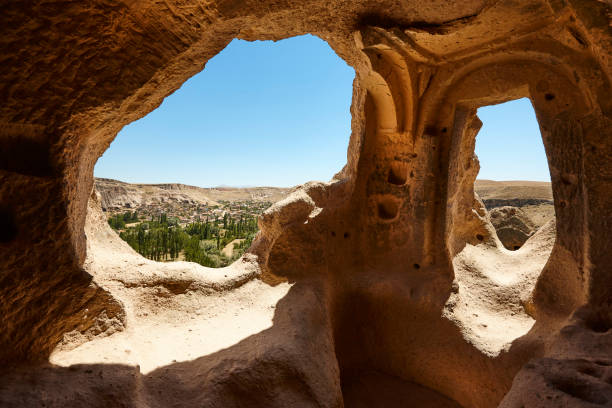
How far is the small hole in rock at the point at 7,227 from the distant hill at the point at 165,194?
10.00 m

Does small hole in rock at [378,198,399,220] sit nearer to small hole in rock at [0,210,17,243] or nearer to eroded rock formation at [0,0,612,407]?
eroded rock formation at [0,0,612,407]

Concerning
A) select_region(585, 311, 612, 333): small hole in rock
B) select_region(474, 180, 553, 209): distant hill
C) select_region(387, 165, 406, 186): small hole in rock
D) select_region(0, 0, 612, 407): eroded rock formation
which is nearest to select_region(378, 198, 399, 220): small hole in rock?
select_region(0, 0, 612, 407): eroded rock formation

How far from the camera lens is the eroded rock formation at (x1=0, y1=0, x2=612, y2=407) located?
216 cm

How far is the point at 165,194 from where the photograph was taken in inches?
1166

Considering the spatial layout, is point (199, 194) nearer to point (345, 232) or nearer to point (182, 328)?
point (345, 232)

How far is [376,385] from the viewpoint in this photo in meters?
4.63

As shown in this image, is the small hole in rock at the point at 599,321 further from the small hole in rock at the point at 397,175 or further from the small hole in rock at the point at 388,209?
the small hole in rock at the point at 397,175

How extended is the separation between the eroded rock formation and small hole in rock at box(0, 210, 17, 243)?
0.01 metres

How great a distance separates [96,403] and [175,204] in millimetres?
28722

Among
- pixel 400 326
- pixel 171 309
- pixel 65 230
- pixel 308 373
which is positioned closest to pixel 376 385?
pixel 400 326

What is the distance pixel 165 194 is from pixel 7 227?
30.0 m

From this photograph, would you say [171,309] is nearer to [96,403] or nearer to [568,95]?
[96,403]

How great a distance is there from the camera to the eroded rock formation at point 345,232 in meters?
2.16

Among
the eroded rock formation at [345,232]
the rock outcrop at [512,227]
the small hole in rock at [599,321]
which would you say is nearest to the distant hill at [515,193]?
the rock outcrop at [512,227]
